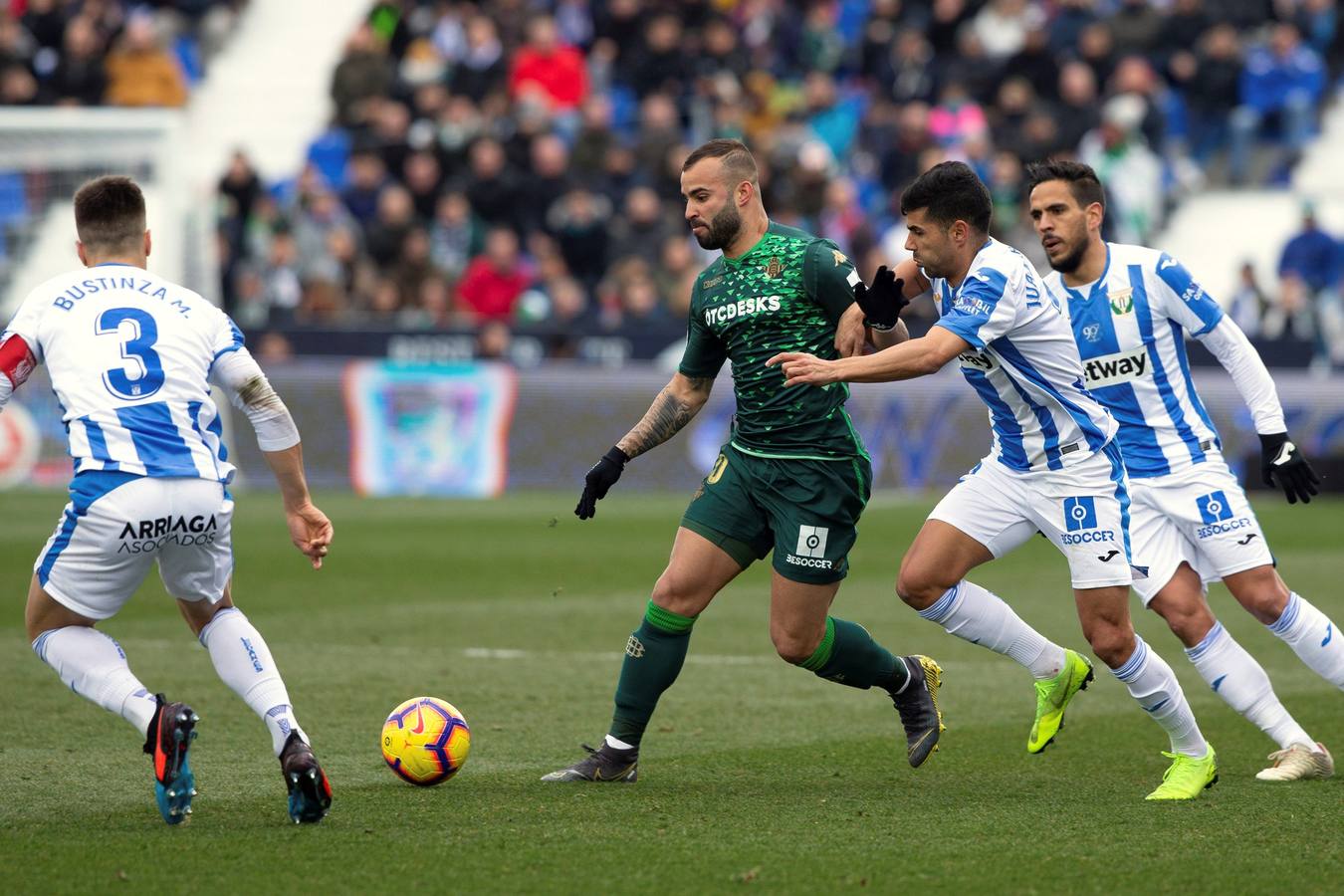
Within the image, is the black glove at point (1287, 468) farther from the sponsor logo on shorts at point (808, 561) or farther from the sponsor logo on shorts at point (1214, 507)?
the sponsor logo on shorts at point (808, 561)

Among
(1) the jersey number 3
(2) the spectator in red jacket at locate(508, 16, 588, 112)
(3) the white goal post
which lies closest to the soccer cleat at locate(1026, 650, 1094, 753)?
(1) the jersey number 3

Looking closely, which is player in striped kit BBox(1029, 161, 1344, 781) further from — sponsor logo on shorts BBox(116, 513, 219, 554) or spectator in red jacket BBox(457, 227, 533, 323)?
spectator in red jacket BBox(457, 227, 533, 323)

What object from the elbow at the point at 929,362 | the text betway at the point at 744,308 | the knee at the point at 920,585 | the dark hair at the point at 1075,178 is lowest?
the knee at the point at 920,585

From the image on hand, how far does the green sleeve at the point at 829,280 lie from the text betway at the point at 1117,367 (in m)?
1.10

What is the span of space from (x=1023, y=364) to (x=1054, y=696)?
125 centimetres

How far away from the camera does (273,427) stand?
600 cm

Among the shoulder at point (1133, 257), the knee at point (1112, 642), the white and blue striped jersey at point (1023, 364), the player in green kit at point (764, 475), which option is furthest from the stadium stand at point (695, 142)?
the knee at point (1112, 642)

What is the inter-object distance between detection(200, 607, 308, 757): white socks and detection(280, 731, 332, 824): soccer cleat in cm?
18

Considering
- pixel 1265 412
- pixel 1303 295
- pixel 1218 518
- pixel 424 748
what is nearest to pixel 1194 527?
pixel 1218 518

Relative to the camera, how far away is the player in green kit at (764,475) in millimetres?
6773

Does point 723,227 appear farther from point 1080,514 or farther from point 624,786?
point 624,786

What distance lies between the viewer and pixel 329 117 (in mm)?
25766

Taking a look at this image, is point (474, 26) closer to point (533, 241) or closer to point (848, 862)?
point (533, 241)

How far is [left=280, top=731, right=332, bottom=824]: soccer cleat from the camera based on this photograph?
5766 mm
